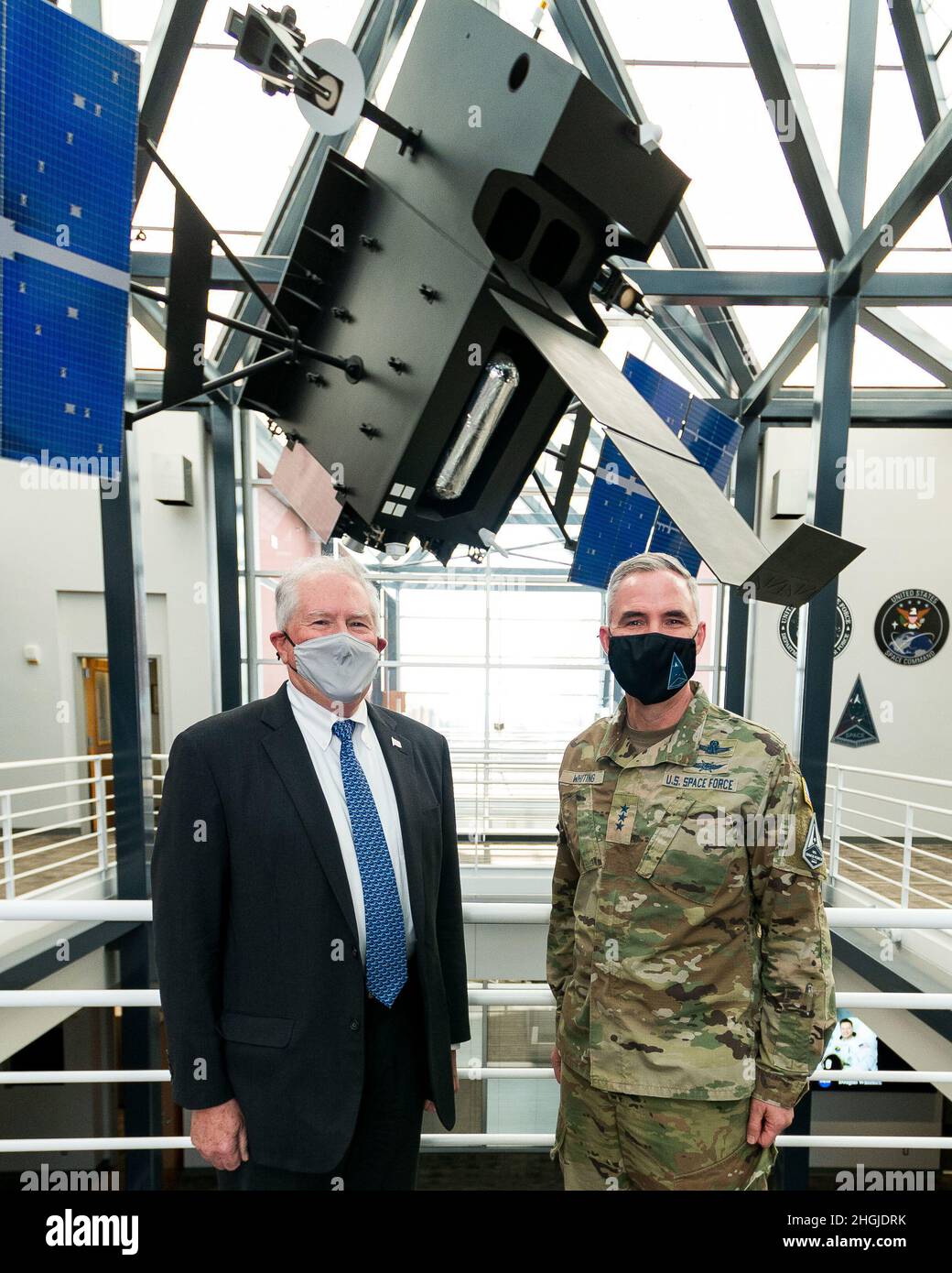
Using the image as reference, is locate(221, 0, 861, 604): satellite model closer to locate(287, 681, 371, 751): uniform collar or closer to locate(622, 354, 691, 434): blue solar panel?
locate(287, 681, 371, 751): uniform collar

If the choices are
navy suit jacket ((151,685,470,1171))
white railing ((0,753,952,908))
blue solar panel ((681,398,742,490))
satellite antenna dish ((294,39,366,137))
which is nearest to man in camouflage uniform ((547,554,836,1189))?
navy suit jacket ((151,685,470,1171))

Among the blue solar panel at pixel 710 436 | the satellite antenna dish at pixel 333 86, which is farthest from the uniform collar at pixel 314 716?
the blue solar panel at pixel 710 436

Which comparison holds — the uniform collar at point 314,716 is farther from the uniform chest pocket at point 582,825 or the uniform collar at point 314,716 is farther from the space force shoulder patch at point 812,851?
the space force shoulder patch at point 812,851

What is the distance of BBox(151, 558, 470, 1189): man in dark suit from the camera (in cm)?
127

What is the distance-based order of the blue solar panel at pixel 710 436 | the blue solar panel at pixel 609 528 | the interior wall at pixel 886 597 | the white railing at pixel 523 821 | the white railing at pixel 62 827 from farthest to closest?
the interior wall at pixel 886 597 < the white railing at pixel 523 821 < the white railing at pixel 62 827 < the blue solar panel at pixel 710 436 < the blue solar panel at pixel 609 528

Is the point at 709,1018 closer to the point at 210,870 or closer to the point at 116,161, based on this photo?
the point at 210,870

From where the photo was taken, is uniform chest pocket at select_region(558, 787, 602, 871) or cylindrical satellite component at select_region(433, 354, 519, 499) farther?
cylindrical satellite component at select_region(433, 354, 519, 499)

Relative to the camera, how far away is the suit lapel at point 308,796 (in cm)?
129

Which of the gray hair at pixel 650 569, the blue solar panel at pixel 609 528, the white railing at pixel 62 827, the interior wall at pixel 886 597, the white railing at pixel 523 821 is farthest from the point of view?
the interior wall at pixel 886 597

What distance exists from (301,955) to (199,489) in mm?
7214

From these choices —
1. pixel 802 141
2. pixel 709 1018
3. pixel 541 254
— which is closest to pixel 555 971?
pixel 709 1018

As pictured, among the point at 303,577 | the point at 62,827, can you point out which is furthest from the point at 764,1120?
the point at 62,827

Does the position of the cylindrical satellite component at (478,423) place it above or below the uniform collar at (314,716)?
above

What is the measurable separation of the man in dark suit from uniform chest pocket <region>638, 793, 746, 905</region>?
0.44 m
